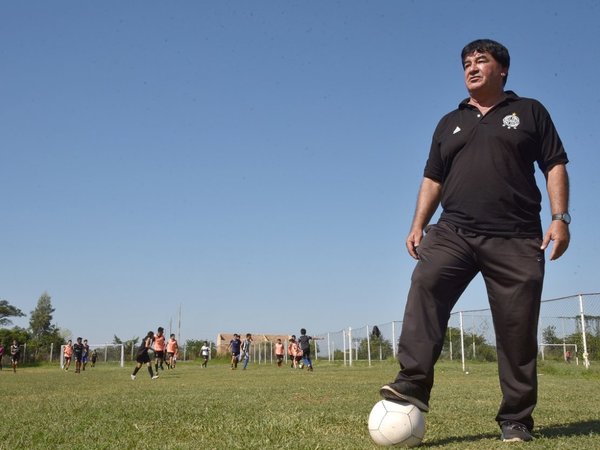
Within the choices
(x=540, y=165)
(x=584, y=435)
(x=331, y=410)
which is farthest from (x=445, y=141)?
(x=331, y=410)

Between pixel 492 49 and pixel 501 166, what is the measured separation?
0.79m

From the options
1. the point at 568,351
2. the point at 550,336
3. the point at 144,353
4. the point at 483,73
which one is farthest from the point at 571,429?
the point at 144,353

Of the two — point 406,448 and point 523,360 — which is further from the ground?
point 523,360

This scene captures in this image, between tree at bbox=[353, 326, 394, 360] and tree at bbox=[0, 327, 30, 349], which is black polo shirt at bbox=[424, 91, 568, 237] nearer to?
tree at bbox=[353, 326, 394, 360]

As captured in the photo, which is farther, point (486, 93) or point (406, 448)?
point (486, 93)

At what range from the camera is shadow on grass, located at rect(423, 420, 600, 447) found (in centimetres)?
369

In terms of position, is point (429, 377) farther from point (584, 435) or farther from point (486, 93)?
point (486, 93)

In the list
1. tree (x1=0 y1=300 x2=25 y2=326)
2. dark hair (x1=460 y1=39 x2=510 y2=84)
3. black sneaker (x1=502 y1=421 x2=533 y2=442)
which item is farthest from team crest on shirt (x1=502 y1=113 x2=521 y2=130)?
tree (x1=0 y1=300 x2=25 y2=326)

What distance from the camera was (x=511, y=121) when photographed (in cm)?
384

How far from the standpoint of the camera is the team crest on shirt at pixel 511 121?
3.83m

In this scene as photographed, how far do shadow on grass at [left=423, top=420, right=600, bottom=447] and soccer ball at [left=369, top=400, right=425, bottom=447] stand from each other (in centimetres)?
17

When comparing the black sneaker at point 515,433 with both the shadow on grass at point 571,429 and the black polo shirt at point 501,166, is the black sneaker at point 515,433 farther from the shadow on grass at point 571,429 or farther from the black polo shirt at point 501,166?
the black polo shirt at point 501,166

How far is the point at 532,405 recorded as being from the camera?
12.3 ft

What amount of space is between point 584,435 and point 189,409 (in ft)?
11.3
